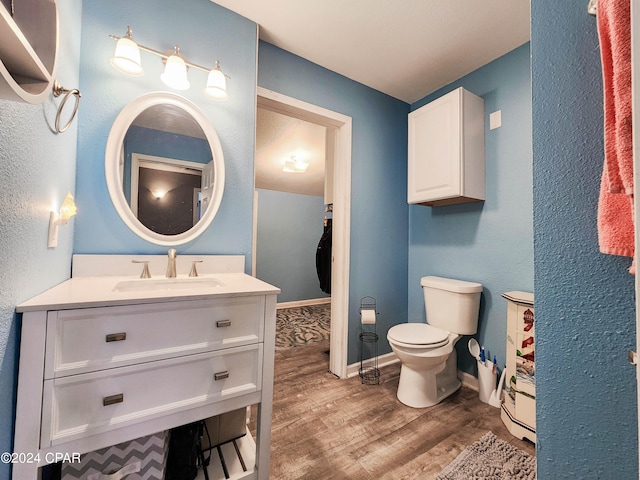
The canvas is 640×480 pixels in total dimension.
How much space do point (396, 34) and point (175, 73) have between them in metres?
1.36

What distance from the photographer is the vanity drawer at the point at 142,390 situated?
2.39 ft

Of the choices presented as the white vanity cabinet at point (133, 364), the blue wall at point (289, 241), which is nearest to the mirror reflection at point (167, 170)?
the white vanity cabinet at point (133, 364)

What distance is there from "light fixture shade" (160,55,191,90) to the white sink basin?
97cm

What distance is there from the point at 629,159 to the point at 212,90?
1.58 m

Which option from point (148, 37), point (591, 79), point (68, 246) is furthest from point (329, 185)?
point (591, 79)

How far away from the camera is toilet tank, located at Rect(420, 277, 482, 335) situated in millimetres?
1829

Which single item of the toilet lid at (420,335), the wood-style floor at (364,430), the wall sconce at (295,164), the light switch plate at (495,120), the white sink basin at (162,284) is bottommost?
the wood-style floor at (364,430)

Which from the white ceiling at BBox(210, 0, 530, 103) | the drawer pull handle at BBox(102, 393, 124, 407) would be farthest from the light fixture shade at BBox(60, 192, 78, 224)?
the white ceiling at BBox(210, 0, 530, 103)

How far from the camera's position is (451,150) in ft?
6.19

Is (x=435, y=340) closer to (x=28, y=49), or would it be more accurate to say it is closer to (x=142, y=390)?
(x=142, y=390)

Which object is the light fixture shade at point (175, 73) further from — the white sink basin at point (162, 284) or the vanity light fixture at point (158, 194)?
the white sink basin at point (162, 284)

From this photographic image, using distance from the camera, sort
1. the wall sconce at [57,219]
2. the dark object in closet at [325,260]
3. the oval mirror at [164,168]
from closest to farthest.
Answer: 1. the wall sconce at [57,219]
2. the oval mirror at [164,168]
3. the dark object in closet at [325,260]

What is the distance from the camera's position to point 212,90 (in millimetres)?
1391

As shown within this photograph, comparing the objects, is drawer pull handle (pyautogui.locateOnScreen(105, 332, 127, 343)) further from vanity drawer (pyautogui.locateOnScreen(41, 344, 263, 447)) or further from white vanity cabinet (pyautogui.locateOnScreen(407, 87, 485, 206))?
white vanity cabinet (pyautogui.locateOnScreen(407, 87, 485, 206))
